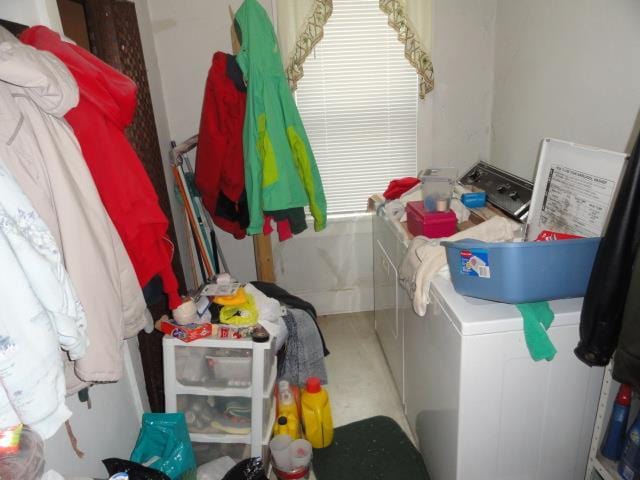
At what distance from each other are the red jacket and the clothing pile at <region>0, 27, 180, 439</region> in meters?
0.93

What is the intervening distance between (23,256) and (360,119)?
219cm

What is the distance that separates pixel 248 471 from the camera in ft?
4.89

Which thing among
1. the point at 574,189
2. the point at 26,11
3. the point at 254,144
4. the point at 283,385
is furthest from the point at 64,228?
the point at 574,189

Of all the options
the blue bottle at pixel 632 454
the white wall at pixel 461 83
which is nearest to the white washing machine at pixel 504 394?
the blue bottle at pixel 632 454

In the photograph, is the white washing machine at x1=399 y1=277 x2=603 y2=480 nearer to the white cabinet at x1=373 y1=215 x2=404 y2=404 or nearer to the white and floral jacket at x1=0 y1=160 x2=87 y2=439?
the white cabinet at x1=373 y1=215 x2=404 y2=404

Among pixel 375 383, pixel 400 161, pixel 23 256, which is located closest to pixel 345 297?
pixel 375 383

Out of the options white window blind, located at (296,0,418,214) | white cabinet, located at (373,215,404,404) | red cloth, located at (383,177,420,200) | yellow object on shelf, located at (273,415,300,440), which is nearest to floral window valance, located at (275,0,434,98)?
white window blind, located at (296,0,418,214)

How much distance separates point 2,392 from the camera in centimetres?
69

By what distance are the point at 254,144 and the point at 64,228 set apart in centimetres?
117

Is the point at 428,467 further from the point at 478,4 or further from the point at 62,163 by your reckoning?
the point at 478,4

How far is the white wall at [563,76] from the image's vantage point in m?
1.48

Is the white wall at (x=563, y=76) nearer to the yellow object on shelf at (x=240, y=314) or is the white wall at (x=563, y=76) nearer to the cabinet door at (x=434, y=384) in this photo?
the cabinet door at (x=434, y=384)

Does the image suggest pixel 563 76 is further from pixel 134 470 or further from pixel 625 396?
pixel 134 470

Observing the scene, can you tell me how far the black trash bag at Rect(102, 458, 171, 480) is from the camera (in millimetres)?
1252
